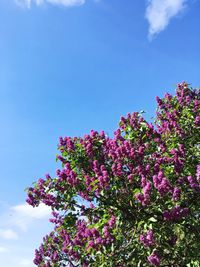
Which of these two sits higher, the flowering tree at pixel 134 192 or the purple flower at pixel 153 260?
the flowering tree at pixel 134 192

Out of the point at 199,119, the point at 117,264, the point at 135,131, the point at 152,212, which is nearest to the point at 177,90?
the point at 199,119

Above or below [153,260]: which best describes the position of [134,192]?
above

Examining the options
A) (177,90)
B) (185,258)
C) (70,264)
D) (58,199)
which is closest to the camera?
(185,258)

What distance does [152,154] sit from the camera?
8.84m

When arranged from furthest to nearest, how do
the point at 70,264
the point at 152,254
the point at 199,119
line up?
the point at 70,264
the point at 199,119
the point at 152,254

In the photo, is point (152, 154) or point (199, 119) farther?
point (199, 119)

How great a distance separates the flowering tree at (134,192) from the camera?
752cm

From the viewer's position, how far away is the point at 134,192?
771 cm

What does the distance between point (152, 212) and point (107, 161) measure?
195cm

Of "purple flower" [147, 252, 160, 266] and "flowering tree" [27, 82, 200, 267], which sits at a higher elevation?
"flowering tree" [27, 82, 200, 267]

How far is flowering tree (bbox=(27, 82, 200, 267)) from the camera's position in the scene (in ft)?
24.7

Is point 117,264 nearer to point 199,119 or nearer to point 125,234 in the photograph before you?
point 125,234

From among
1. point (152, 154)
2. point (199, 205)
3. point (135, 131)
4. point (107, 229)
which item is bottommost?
point (107, 229)

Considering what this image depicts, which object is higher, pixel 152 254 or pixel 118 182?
pixel 118 182
